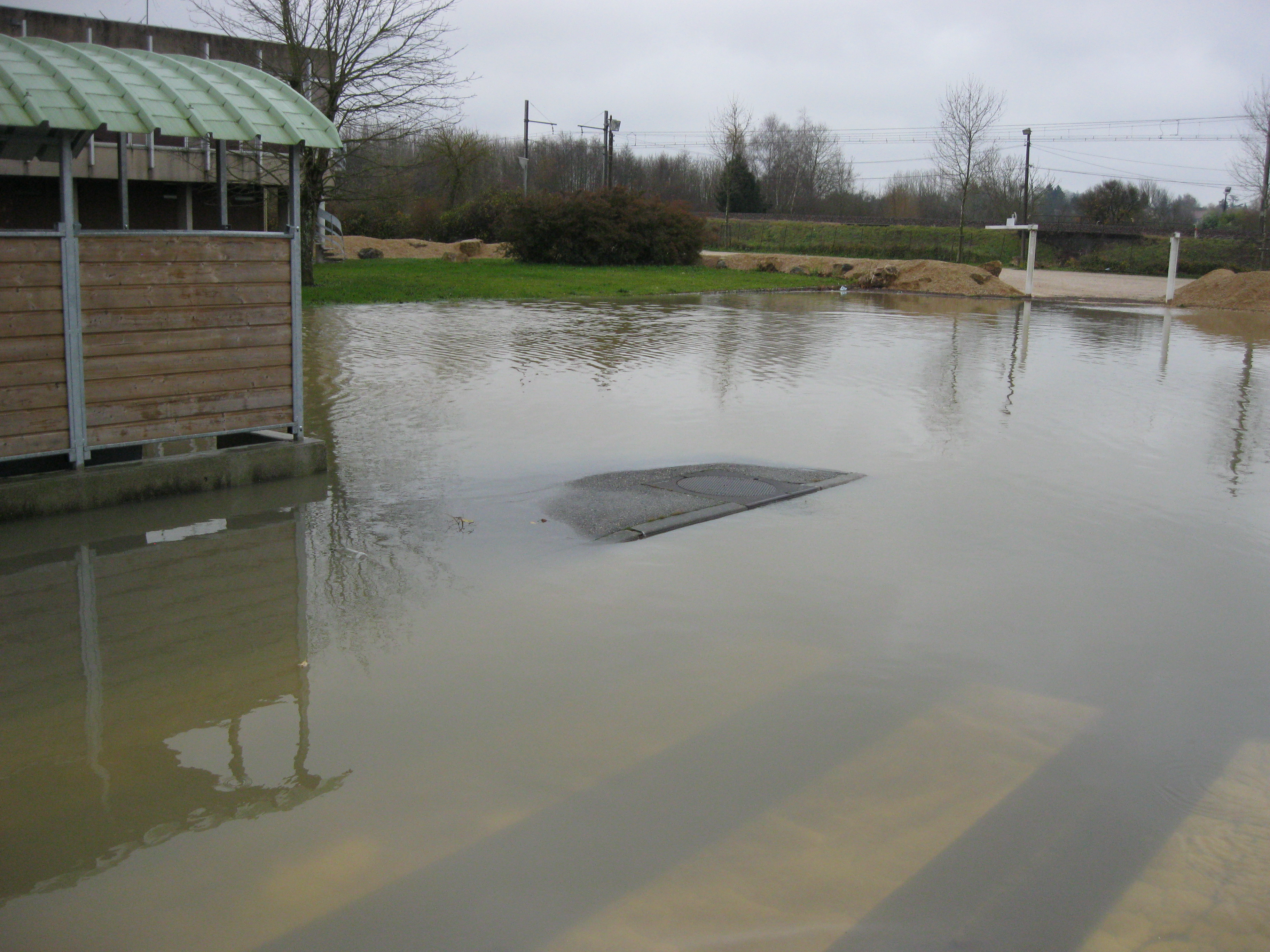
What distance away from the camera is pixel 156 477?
792 centimetres

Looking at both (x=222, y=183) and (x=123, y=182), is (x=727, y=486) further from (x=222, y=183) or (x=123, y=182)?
(x=123, y=182)

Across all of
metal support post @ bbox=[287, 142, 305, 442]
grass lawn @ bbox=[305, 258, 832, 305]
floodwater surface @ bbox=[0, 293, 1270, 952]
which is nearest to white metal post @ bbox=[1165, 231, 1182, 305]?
grass lawn @ bbox=[305, 258, 832, 305]

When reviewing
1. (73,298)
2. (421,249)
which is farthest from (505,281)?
(73,298)

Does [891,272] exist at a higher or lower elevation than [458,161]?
lower

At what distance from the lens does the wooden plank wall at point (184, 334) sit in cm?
747

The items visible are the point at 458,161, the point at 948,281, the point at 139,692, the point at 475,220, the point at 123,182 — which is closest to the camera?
the point at 139,692

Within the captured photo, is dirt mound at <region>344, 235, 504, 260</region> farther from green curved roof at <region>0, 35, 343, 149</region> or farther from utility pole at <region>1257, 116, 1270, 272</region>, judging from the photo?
green curved roof at <region>0, 35, 343, 149</region>

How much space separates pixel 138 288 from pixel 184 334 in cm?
45

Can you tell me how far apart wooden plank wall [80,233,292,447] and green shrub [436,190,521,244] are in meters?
40.6

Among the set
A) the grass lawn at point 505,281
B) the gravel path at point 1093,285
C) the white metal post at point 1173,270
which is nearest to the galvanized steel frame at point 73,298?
the grass lawn at point 505,281

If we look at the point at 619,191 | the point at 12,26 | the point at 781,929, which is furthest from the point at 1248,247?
the point at 781,929

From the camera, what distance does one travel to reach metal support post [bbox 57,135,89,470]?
23.5 ft

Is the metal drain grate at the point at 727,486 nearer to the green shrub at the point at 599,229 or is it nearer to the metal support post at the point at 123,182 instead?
the metal support post at the point at 123,182

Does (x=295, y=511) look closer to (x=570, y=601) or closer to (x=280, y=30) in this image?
(x=570, y=601)
